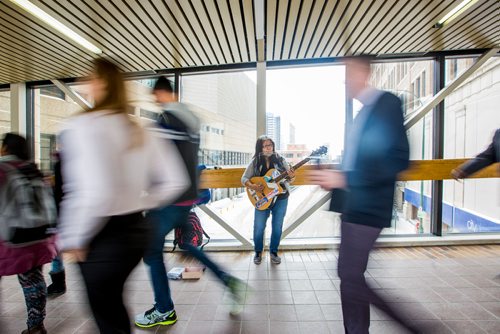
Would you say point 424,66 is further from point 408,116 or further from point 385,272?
point 385,272

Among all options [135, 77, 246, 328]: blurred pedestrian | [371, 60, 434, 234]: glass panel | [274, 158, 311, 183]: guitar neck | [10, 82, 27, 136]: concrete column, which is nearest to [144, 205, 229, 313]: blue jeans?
[135, 77, 246, 328]: blurred pedestrian

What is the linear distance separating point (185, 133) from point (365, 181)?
121cm

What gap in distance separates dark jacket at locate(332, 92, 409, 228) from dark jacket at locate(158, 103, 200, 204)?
1088 mm

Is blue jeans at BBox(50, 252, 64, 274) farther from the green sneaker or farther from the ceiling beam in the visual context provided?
the ceiling beam

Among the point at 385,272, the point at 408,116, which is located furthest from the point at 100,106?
the point at 408,116

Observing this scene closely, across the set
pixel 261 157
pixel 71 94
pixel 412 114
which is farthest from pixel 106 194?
pixel 71 94

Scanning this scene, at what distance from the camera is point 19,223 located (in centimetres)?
188

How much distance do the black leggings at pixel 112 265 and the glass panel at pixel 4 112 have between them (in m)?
5.90

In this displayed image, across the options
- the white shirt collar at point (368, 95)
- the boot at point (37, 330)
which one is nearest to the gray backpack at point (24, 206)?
the boot at point (37, 330)

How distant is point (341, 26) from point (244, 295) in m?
3.17

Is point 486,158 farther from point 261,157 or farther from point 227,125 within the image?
point 227,125

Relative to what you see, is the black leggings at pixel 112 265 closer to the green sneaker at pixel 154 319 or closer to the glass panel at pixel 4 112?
the green sneaker at pixel 154 319

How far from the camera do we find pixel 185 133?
79.5 inches

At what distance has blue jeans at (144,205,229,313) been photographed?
83.7 inches
